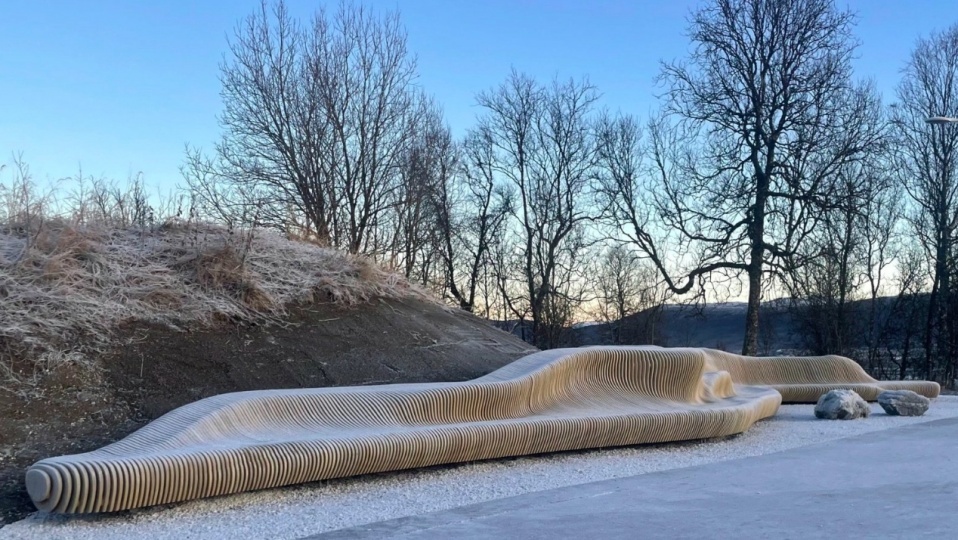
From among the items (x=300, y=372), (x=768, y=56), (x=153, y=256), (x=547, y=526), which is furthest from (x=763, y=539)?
(x=768, y=56)

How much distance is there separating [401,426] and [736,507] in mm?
2333

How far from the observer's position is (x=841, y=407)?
29.6 feet

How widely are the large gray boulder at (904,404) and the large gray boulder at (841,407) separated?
471 millimetres

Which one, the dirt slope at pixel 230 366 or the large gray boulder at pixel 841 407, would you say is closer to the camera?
the dirt slope at pixel 230 366

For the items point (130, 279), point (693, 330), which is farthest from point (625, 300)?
point (130, 279)

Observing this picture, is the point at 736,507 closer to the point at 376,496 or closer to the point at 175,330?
the point at 376,496

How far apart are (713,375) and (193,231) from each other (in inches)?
215

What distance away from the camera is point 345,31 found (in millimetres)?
15031

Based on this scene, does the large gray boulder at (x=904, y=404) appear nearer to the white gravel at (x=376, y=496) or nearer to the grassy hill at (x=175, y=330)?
the white gravel at (x=376, y=496)

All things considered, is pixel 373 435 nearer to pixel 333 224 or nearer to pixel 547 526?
pixel 547 526

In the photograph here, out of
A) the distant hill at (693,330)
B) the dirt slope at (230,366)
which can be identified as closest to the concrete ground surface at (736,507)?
the dirt slope at (230,366)

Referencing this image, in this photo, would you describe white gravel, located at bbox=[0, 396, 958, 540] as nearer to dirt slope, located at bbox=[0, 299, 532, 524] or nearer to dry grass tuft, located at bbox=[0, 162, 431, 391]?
dirt slope, located at bbox=[0, 299, 532, 524]

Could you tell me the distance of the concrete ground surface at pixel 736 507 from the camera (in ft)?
12.4

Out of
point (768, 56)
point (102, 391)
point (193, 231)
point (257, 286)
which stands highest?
point (768, 56)
